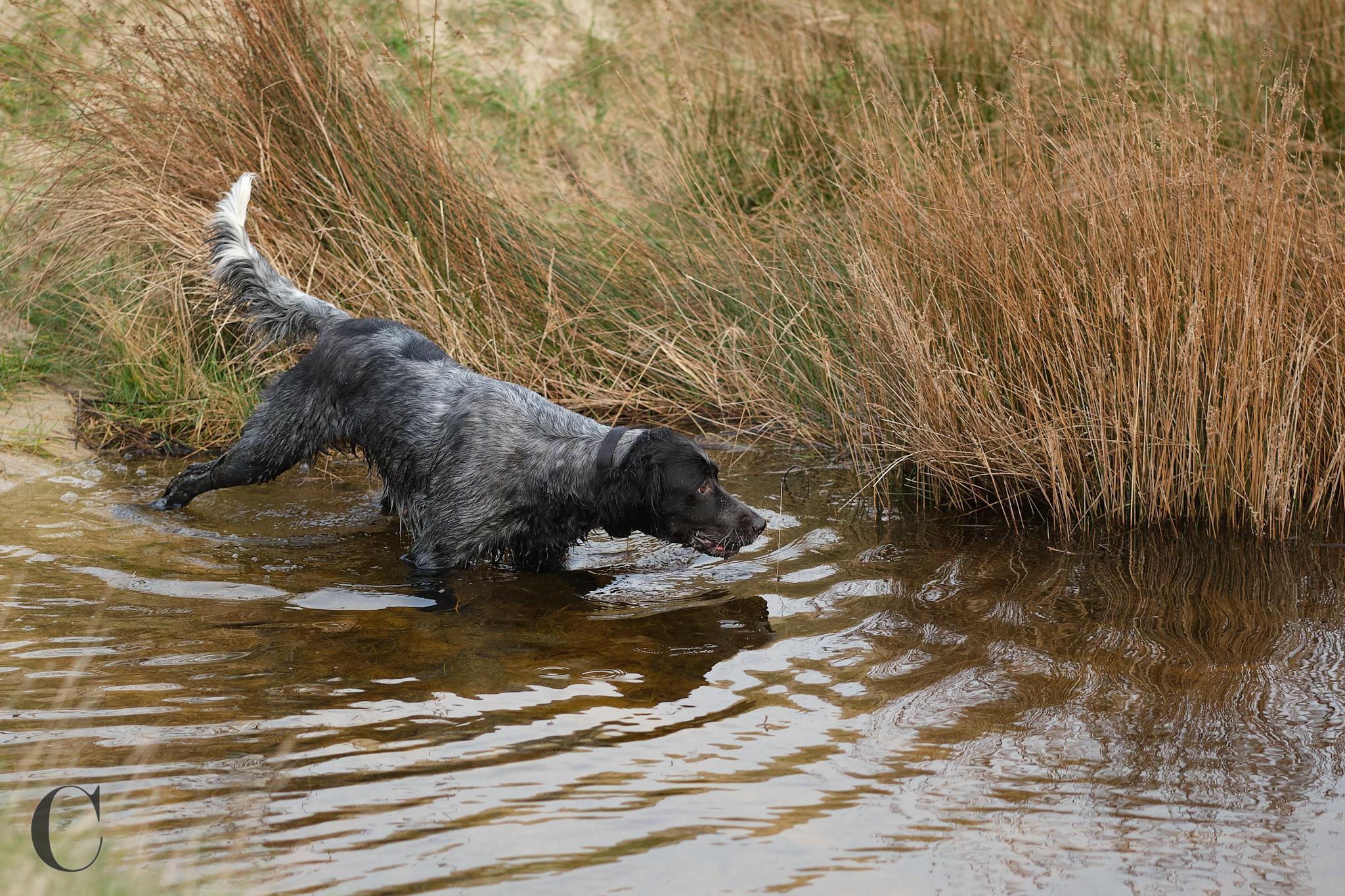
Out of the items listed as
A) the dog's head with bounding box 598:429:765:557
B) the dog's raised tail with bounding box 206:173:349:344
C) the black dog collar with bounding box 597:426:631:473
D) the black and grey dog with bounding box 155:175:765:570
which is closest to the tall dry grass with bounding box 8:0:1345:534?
the dog's raised tail with bounding box 206:173:349:344

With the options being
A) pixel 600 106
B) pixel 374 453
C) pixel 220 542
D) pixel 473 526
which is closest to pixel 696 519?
pixel 473 526

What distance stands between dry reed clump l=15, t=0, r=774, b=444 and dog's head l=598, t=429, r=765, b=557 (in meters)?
2.07

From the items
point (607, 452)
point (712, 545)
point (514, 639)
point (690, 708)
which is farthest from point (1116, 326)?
point (514, 639)

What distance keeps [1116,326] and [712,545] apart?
189 cm

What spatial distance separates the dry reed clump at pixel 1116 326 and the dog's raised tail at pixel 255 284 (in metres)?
2.56

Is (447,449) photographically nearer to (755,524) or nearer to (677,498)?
(677,498)

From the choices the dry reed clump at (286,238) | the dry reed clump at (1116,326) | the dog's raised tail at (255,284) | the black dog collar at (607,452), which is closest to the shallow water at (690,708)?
the dry reed clump at (1116,326)

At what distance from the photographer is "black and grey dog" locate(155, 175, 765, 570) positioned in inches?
213

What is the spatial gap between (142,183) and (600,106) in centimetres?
505

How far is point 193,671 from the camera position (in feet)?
14.4

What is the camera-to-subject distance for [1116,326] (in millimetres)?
5668

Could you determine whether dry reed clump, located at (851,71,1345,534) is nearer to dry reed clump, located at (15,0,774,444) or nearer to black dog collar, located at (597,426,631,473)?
black dog collar, located at (597,426,631,473)

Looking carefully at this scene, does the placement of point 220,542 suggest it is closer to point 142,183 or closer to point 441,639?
point 441,639

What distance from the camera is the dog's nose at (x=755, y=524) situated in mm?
5387
